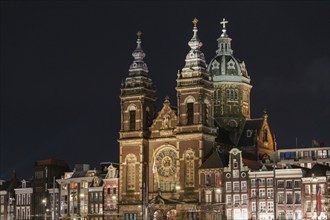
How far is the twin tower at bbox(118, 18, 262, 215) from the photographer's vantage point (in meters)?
140

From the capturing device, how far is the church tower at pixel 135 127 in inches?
5709

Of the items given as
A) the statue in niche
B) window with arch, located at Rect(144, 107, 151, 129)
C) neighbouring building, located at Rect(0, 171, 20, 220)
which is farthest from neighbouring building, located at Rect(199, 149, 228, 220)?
neighbouring building, located at Rect(0, 171, 20, 220)

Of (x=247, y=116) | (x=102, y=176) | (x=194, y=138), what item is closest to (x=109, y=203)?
(x=102, y=176)

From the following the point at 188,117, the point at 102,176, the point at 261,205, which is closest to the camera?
the point at 261,205

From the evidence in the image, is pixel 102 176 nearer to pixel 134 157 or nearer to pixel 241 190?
pixel 134 157

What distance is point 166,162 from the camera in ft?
477

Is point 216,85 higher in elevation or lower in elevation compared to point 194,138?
higher

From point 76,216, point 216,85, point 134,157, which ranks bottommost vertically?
point 76,216

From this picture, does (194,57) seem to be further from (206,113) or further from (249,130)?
(249,130)

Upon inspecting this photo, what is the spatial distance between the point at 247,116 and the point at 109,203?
102ft

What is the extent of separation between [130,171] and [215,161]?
55.8 feet

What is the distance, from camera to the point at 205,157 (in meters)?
139

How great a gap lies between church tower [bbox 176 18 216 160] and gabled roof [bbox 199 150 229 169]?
172cm

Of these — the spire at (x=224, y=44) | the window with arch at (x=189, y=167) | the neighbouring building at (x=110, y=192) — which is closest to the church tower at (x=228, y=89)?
the spire at (x=224, y=44)
